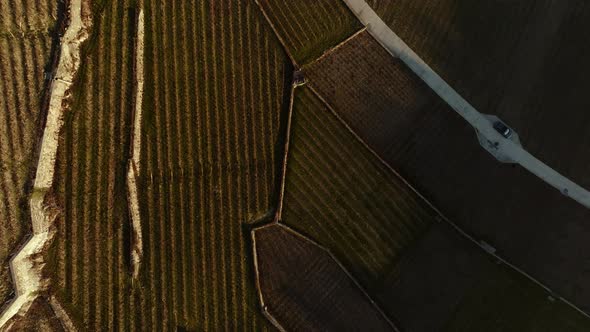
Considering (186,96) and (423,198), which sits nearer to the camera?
(186,96)

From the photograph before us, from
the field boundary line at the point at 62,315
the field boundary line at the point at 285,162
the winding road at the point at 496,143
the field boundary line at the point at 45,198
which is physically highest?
the winding road at the point at 496,143

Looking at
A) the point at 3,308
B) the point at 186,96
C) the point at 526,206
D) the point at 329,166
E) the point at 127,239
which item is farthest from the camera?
the point at 526,206

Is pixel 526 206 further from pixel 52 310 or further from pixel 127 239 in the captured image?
pixel 52 310

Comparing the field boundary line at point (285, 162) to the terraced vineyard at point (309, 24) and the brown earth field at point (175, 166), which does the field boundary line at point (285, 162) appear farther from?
the terraced vineyard at point (309, 24)

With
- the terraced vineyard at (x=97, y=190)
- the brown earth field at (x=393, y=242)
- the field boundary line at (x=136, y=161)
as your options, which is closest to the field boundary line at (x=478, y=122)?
the brown earth field at (x=393, y=242)

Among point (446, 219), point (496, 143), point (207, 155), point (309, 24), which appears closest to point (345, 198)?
point (446, 219)

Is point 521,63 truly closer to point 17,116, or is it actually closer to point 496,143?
point 496,143

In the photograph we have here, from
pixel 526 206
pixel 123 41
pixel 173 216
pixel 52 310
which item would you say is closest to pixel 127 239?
pixel 173 216
